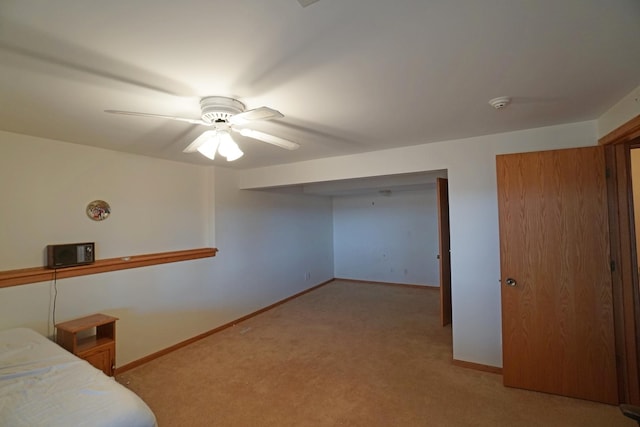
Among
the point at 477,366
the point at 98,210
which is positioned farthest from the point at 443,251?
the point at 98,210

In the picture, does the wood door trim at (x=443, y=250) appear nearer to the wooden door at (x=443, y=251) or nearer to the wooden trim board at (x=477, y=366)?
the wooden door at (x=443, y=251)

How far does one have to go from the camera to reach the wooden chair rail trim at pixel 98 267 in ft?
7.68

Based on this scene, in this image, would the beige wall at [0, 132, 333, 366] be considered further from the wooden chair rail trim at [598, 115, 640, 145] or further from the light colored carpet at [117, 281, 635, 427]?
the wooden chair rail trim at [598, 115, 640, 145]

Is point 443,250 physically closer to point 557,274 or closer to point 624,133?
point 557,274

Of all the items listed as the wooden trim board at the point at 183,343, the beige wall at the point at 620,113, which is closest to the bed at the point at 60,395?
the wooden trim board at the point at 183,343

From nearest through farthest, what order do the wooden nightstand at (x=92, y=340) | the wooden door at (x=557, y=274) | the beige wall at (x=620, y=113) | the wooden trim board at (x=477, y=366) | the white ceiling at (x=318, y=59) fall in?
the white ceiling at (x=318, y=59), the beige wall at (x=620, y=113), the wooden door at (x=557, y=274), the wooden nightstand at (x=92, y=340), the wooden trim board at (x=477, y=366)

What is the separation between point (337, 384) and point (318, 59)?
255 cm

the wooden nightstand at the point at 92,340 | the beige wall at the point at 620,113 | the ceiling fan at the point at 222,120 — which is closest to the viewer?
the ceiling fan at the point at 222,120

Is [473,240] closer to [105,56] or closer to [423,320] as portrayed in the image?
[423,320]

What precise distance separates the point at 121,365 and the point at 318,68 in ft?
10.8

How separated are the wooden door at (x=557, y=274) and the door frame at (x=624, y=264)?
0.24 feet

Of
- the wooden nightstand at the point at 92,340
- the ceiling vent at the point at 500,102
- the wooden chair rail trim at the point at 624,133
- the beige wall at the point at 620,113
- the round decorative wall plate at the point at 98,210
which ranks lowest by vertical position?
the wooden nightstand at the point at 92,340

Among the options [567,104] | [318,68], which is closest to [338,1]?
[318,68]

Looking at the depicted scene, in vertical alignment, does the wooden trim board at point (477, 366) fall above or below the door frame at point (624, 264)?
below
